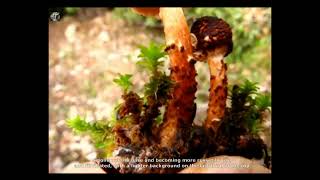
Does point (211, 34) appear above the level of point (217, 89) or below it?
above

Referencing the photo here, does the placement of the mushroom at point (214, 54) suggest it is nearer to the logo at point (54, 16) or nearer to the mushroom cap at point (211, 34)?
the mushroom cap at point (211, 34)

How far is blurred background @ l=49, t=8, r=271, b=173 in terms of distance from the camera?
173 centimetres

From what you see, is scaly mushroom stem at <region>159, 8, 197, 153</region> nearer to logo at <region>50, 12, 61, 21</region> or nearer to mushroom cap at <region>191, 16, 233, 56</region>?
mushroom cap at <region>191, 16, 233, 56</region>

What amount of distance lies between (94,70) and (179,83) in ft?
1.20

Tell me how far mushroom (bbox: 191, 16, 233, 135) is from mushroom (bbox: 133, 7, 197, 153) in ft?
0.13

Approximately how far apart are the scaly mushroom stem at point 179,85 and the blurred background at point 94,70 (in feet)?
0.24

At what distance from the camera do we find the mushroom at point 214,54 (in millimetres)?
1617

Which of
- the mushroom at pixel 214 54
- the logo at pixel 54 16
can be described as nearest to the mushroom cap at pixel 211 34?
the mushroom at pixel 214 54

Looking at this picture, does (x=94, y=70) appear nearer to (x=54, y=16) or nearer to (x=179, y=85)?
(x=54, y=16)

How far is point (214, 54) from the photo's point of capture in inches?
64.7

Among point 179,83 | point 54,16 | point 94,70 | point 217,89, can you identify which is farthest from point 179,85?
point 54,16
